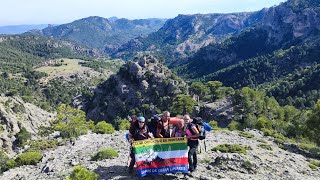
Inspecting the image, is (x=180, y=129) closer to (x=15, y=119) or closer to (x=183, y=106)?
(x=183, y=106)

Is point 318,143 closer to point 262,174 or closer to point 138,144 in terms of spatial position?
point 262,174

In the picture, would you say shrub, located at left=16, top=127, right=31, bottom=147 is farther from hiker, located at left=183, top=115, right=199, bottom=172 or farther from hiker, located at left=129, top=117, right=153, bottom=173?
hiker, located at left=183, top=115, right=199, bottom=172

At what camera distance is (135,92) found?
131000 mm

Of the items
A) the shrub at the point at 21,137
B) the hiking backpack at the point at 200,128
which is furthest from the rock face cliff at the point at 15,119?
the hiking backpack at the point at 200,128

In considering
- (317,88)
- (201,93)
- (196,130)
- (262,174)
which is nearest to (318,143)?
(262,174)

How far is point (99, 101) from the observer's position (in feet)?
454

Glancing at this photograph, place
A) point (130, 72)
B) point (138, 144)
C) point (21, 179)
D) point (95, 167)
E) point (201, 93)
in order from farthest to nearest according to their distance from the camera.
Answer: point (130, 72) → point (201, 93) → point (21, 179) → point (95, 167) → point (138, 144)

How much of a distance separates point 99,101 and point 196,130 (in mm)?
121971

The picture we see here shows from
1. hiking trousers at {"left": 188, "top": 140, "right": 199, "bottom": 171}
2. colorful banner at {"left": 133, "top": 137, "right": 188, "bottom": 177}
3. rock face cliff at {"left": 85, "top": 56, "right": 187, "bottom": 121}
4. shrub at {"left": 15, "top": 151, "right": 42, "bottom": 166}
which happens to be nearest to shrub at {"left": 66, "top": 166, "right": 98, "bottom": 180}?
colorful banner at {"left": 133, "top": 137, "right": 188, "bottom": 177}

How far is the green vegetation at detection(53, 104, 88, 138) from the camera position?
5531 cm

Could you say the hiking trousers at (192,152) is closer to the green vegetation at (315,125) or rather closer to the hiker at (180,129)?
the hiker at (180,129)

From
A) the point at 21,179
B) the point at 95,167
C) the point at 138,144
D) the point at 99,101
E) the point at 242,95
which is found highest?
the point at 138,144

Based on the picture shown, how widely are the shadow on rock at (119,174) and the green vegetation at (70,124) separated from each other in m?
30.9

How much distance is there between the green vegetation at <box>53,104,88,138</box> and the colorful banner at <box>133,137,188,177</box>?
35.4 m
